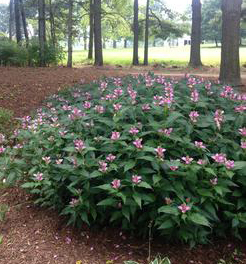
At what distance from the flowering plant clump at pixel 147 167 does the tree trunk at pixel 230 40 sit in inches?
165

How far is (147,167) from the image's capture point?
98.3 inches

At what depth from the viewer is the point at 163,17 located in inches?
922

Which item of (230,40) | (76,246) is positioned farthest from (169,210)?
(230,40)

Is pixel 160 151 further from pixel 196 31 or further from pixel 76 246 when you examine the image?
pixel 196 31

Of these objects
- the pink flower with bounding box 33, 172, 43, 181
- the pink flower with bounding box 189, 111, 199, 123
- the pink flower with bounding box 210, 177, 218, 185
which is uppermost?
the pink flower with bounding box 189, 111, 199, 123

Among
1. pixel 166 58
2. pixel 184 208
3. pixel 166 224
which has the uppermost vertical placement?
pixel 166 58

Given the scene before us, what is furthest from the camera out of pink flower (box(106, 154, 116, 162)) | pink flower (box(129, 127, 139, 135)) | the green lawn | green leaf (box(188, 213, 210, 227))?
the green lawn

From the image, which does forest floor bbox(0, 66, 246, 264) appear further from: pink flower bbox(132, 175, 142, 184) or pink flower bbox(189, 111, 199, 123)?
pink flower bbox(189, 111, 199, 123)

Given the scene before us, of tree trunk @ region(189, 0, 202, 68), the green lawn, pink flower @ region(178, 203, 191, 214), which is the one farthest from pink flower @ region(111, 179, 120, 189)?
the green lawn

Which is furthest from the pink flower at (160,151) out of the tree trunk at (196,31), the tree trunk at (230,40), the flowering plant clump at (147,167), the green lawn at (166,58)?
the green lawn at (166,58)

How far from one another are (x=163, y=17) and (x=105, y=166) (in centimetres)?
2262

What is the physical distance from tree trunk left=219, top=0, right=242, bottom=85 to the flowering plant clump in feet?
13.8

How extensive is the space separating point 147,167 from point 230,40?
536 centimetres

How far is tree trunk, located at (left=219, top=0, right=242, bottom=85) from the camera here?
6690 mm
